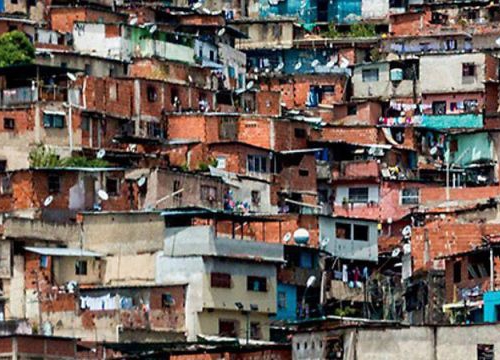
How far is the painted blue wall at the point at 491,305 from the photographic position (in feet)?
174

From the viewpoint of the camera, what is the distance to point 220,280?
5928 cm

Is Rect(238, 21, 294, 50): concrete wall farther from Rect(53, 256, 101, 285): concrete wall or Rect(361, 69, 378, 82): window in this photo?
Rect(53, 256, 101, 285): concrete wall

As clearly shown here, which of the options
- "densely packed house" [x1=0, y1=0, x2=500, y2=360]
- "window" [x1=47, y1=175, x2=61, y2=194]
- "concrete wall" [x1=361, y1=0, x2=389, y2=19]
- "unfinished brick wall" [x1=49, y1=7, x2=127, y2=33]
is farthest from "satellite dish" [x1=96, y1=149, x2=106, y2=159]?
"concrete wall" [x1=361, y1=0, x2=389, y2=19]

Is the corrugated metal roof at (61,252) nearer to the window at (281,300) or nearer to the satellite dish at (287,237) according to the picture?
the window at (281,300)

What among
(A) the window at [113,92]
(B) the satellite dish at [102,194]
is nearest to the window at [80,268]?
(B) the satellite dish at [102,194]

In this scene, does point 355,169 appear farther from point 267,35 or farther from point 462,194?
point 267,35

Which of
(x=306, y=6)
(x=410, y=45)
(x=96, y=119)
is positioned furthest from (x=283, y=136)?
(x=306, y=6)

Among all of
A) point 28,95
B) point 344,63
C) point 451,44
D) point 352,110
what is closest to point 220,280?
point 28,95

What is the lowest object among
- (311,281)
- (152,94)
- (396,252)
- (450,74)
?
(311,281)

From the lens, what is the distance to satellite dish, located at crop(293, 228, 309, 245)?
61.9 metres

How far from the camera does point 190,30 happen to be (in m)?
81.0

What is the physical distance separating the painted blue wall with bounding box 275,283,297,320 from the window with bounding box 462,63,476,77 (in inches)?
693

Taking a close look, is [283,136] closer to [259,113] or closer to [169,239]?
[259,113]

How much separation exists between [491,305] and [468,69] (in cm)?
2614
